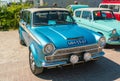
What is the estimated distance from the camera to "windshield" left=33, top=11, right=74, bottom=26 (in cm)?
632

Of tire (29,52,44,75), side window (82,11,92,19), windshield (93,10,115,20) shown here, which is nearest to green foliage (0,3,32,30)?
side window (82,11,92,19)

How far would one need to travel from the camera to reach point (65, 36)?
529 cm

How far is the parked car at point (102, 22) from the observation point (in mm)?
7911

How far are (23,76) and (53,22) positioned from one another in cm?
187

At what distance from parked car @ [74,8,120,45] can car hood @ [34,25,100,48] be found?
2382 millimetres

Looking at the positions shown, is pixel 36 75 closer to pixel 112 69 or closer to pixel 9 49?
pixel 112 69

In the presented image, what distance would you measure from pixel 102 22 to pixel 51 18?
313 centimetres

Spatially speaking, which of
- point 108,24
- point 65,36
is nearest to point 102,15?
point 108,24

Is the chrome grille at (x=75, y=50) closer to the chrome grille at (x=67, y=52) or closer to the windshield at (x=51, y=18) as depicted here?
the chrome grille at (x=67, y=52)

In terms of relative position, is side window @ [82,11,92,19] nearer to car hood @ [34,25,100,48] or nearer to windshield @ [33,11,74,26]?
windshield @ [33,11,74,26]

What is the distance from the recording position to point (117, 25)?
843 cm

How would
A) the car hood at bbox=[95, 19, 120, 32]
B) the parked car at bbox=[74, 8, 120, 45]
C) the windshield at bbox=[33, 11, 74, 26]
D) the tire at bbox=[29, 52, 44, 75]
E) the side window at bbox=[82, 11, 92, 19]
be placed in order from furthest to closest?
the side window at bbox=[82, 11, 92, 19], the car hood at bbox=[95, 19, 120, 32], the parked car at bbox=[74, 8, 120, 45], the windshield at bbox=[33, 11, 74, 26], the tire at bbox=[29, 52, 44, 75]

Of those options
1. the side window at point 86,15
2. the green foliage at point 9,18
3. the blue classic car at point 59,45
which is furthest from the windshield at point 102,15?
the green foliage at point 9,18

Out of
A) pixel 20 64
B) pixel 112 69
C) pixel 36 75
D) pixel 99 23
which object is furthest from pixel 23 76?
pixel 99 23
